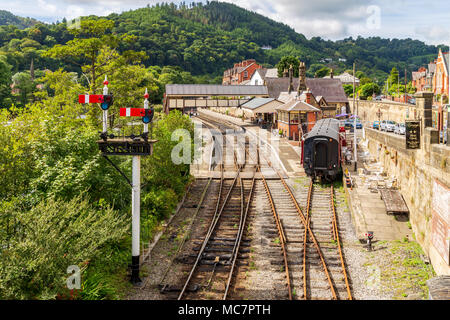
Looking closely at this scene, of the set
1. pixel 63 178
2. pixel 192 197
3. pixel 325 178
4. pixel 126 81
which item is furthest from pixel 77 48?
pixel 325 178

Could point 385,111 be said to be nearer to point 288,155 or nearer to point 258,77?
point 288,155

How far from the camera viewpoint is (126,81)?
24828mm

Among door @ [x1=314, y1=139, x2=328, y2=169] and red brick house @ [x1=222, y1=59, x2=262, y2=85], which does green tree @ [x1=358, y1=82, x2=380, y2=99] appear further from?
door @ [x1=314, y1=139, x2=328, y2=169]

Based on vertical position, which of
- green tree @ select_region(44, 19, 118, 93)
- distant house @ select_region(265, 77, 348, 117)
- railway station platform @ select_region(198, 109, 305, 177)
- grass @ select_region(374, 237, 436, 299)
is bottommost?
grass @ select_region(374, 237, 436, 299)

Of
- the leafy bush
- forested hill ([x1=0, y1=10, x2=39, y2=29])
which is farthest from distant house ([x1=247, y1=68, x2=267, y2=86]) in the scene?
forested hill ([x1=0, y1=10, x2=39, y2=29])

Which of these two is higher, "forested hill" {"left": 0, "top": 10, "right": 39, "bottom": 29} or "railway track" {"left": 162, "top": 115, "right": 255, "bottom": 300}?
"forested hill" {"left": 0, "top": 10, "right": 39, "bottom": 29}

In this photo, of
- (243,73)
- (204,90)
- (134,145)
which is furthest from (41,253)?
(243,73)

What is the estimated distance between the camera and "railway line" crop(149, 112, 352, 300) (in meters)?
11.0

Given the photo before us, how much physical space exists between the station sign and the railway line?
4.57m

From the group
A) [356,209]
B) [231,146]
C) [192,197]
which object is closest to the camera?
[356,209]
